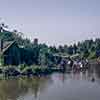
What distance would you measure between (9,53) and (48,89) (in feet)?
65.3

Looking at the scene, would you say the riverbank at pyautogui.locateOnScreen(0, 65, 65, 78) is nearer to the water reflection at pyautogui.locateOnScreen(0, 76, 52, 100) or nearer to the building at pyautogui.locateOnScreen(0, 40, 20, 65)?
the water reflection at pyautogui.locateOnScreen(0, 76, 52, 100)

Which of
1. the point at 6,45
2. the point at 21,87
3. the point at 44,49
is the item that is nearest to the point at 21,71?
the point at 6,45

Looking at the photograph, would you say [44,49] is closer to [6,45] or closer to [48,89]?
[6,45]

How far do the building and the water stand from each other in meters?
10.2

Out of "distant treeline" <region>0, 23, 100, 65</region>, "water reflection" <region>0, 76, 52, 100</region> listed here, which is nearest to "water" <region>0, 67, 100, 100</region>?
"water reflection" <region>0, 76, 52, 100</region>

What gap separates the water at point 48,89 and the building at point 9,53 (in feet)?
33.4

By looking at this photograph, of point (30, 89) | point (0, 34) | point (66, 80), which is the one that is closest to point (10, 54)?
point (66, 80)

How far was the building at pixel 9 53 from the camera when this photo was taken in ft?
178

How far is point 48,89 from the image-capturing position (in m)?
37.4

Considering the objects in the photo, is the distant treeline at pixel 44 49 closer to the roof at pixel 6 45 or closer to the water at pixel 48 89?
the roof at pixel 6 45

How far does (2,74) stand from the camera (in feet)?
151

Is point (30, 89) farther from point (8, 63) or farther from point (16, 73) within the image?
point (8, 63)

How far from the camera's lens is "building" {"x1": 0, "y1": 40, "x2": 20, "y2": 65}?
54.3m

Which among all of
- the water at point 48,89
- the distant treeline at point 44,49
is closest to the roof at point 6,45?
the distant treeline at point 44,49
